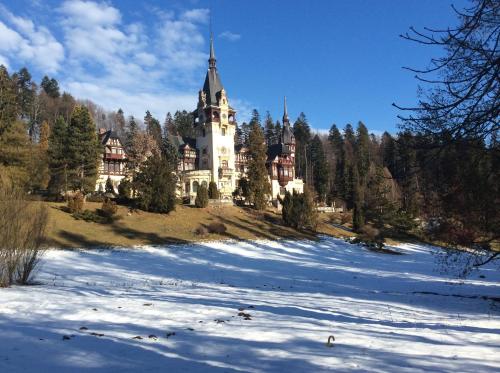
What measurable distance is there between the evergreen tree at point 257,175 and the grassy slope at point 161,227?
85.6 inches

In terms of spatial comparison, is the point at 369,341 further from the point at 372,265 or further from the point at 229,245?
the point at 229,245

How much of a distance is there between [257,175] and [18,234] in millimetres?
38841

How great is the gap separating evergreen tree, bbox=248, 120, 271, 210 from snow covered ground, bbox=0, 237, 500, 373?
98.2 ft

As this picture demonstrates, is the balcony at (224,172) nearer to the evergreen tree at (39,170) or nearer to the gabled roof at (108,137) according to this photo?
the gabled roof at (108,137)

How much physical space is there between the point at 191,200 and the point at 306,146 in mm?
47994

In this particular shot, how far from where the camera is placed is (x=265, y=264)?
83.0 feet

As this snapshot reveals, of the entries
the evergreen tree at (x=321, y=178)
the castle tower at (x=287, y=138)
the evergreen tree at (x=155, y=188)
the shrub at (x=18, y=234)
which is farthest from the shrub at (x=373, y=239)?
the evergreen tree at (x=321, y=178)

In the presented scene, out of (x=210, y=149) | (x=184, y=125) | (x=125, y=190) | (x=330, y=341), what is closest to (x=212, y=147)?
(x=210, y=149)

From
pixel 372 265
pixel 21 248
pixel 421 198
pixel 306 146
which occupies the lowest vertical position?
pixel 372 265

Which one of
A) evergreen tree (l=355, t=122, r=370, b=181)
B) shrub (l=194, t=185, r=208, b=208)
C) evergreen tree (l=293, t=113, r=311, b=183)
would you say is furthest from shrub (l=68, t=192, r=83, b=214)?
evergreen tree (l=293, t=113, r=311, b=183)

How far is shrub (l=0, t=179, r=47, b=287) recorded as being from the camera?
13.5m

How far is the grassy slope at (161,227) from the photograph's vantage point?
97.9ft

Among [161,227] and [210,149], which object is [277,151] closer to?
[210,149]

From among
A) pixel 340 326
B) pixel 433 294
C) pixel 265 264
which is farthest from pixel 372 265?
pixel 340 326
